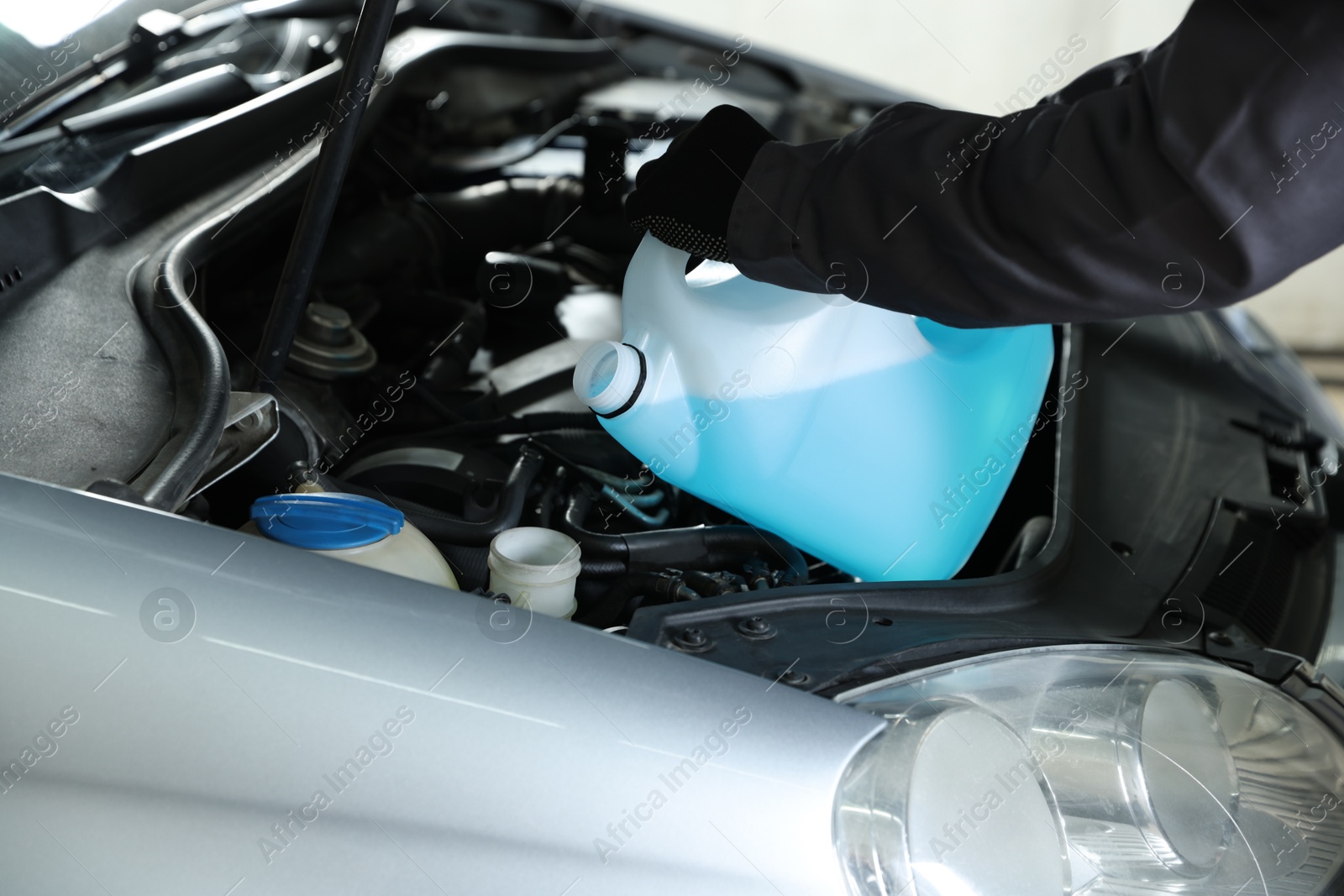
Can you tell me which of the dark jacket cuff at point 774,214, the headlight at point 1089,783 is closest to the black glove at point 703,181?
the dark jacket cuff at point 774,214

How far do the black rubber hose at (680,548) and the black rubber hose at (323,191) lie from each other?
1.07ft

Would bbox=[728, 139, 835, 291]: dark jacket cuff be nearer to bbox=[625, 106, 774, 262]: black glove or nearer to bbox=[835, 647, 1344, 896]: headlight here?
bbox=[625, 106, 774, 262]: black glove

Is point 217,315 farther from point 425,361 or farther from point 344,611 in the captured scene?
point 344,611

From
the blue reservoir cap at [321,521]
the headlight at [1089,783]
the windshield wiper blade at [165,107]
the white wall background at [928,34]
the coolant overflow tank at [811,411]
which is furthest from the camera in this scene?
the white wall background at [928,34]

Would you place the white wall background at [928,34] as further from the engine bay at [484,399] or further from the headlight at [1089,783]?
the headlight at [1089,783]

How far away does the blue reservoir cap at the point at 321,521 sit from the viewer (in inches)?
30.5

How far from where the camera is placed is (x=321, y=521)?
787 millimetres

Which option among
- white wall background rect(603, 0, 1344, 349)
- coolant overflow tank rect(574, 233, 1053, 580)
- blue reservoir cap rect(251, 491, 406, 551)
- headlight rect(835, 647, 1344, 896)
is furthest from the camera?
white wall background rect(603, 0, 1344, 349)

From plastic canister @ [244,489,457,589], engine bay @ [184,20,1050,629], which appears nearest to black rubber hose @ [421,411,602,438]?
engine bay @ [184,20,1050,629]

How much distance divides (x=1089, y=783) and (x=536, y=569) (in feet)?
1.43

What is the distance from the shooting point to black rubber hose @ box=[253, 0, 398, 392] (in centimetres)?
95

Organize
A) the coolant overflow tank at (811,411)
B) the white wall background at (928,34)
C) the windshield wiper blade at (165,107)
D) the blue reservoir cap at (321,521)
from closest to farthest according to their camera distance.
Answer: the blue reservoir cap at (321,521) < the coolant overflow tank at (811,411) < the windshield wiper blade at (165,107) < the white wall background at (928,34)

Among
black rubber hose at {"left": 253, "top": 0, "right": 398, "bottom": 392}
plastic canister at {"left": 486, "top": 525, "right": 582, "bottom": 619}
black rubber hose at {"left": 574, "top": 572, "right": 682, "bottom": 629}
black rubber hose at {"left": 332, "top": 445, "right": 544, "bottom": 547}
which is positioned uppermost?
black rubber hose at {"left": 253, "top": 0, "right": 398, "bottom": 392}

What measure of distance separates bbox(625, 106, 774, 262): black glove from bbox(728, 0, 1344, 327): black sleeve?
0.03 m
